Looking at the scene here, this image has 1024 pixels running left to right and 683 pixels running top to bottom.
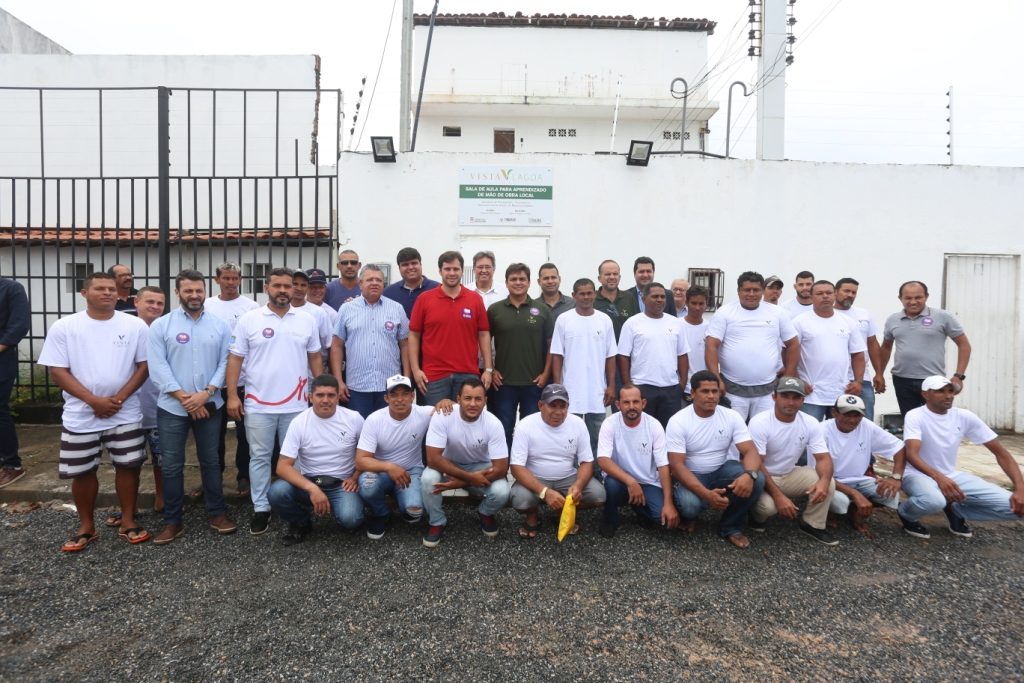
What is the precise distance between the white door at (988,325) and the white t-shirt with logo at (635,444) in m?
5.46

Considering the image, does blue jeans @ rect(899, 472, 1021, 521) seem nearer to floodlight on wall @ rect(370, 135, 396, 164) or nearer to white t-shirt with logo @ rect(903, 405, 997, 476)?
white t-shirt with logo @ rect(903, 405, 997, 476)

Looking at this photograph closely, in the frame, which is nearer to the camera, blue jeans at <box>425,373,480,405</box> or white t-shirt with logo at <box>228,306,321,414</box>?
white t-shirt with logo at <box>228,306,321,414</box>

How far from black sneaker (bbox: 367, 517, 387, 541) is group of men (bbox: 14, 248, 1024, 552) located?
0.01m

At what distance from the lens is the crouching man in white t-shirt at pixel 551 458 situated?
421 cm

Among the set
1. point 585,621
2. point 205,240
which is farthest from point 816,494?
point 205,240

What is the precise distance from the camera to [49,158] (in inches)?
521

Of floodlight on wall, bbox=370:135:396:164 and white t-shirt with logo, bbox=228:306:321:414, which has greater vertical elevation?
floodlight on wall, bbox=370:135:396:164

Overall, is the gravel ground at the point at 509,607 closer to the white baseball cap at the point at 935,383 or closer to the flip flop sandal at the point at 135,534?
the flip flop sandal at the point at 135,534

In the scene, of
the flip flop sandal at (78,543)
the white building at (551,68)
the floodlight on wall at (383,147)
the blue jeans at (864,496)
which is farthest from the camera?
the white building at (551,68)

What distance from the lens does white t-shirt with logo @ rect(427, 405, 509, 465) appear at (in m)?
4.22

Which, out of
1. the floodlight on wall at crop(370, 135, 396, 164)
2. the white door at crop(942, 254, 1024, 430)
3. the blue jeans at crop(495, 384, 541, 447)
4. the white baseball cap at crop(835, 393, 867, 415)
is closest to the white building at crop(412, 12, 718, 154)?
the floodlight on wall at crop(370, 135, 396, 164)

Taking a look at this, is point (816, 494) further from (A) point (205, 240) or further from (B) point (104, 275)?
(A) point (205, 240)

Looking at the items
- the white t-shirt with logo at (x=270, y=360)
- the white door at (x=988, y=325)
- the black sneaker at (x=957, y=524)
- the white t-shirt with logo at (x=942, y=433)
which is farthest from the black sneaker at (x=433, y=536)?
the white door at (x=988, y=325)

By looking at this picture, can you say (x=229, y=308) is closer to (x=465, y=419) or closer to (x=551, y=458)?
(x=465, y=419)
